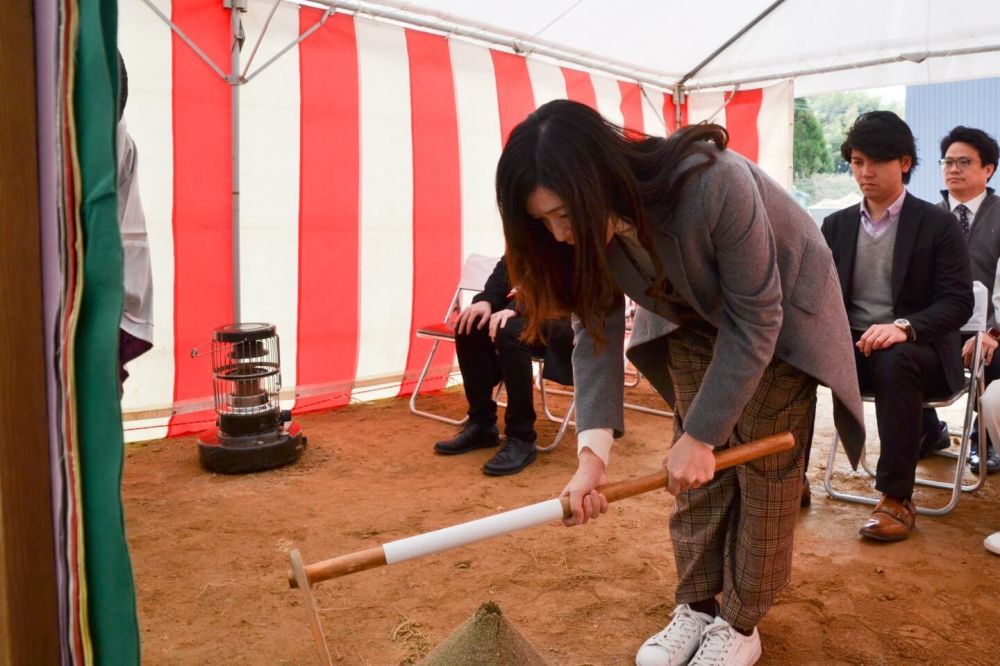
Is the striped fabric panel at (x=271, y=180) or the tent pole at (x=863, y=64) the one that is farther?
the tent pole at (x=863, y=64)

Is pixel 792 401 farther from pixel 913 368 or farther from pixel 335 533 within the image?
pixel 335 533

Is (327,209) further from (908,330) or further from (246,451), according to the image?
(908,330)

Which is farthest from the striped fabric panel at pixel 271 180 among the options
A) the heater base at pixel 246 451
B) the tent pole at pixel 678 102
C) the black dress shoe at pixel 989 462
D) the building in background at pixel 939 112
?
the building in background at pixel 939 112

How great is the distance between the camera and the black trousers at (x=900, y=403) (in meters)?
2.74

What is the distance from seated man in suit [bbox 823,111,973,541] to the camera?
9.04 feet

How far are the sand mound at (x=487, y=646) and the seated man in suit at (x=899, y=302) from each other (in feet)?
6.05

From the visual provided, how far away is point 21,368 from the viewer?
75 cm

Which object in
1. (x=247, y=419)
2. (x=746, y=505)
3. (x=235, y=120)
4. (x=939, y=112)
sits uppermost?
(x=939, y=112)

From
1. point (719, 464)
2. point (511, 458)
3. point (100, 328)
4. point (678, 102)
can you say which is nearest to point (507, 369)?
point (511, 458)

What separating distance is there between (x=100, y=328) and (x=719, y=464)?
1161mm

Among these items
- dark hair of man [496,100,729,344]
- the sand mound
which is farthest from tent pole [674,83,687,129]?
the sand mound

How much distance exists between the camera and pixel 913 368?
275 cm

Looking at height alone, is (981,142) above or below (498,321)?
above

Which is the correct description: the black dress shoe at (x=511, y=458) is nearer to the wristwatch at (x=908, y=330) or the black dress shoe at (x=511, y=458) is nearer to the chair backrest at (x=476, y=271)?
the chair backrest at (x=476, y=271)
